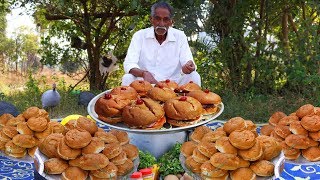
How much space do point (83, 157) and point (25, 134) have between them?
73 cm

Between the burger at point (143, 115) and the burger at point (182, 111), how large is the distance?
50 mm

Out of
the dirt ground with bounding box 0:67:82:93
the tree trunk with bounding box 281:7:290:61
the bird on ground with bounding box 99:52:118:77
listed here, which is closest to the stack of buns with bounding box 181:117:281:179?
the tree trunk with bounding box 281:7:290:61

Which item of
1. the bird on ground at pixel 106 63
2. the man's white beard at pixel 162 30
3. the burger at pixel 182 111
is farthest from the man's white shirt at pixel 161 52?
the bird on ground at pixel 106 63

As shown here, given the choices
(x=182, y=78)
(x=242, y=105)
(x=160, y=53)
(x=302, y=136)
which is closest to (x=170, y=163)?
(x=302, y=136)

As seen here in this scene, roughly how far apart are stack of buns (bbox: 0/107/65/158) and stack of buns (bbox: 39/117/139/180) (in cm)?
45

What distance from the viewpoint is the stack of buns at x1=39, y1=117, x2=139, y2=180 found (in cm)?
228

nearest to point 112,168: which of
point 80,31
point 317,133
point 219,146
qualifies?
point 219,146

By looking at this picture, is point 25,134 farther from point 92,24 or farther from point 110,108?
point 92,24

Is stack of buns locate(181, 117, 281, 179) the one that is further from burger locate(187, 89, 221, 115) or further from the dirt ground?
the dirt ground

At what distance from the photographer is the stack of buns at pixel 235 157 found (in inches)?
90.3

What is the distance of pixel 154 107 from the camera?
9.31 ft

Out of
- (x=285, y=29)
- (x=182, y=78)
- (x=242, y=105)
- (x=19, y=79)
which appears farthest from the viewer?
(x=19, y=79)

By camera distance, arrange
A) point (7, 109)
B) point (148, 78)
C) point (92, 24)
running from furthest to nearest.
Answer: point (92, 24)
point (7, 109)
point (148, 78)

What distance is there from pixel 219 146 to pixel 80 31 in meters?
5.34
